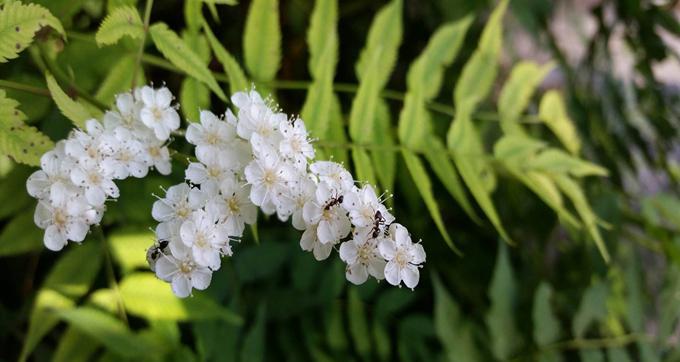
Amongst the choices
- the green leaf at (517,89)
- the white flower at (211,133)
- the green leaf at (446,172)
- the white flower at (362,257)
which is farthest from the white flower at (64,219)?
the green leaf at (517,89)

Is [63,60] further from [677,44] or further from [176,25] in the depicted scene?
[677,44]

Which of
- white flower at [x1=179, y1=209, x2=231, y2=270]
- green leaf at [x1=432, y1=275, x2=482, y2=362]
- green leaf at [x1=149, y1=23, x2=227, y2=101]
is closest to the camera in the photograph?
white flower at [x1=179, y1=209, x2=231, y2=270]

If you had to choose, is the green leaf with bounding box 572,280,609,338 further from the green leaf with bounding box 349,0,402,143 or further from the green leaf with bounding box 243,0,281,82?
the green leaf with bounding box 243,0,281,82

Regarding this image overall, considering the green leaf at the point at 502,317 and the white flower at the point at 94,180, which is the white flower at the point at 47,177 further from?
the green leaf at the point at 502,317

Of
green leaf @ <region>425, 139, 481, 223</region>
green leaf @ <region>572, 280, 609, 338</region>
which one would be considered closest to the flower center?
green leaf @ <region>425, 139, 481, 223</region>

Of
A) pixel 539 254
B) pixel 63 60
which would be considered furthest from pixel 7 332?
pixel 539 254

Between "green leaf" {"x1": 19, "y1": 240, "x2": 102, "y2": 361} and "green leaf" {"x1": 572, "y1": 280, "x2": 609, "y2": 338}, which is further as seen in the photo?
"green leaf" {"x1": 572, "y1": 280, "x2": 609, "y2": 338}

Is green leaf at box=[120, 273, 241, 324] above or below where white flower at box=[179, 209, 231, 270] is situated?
above
